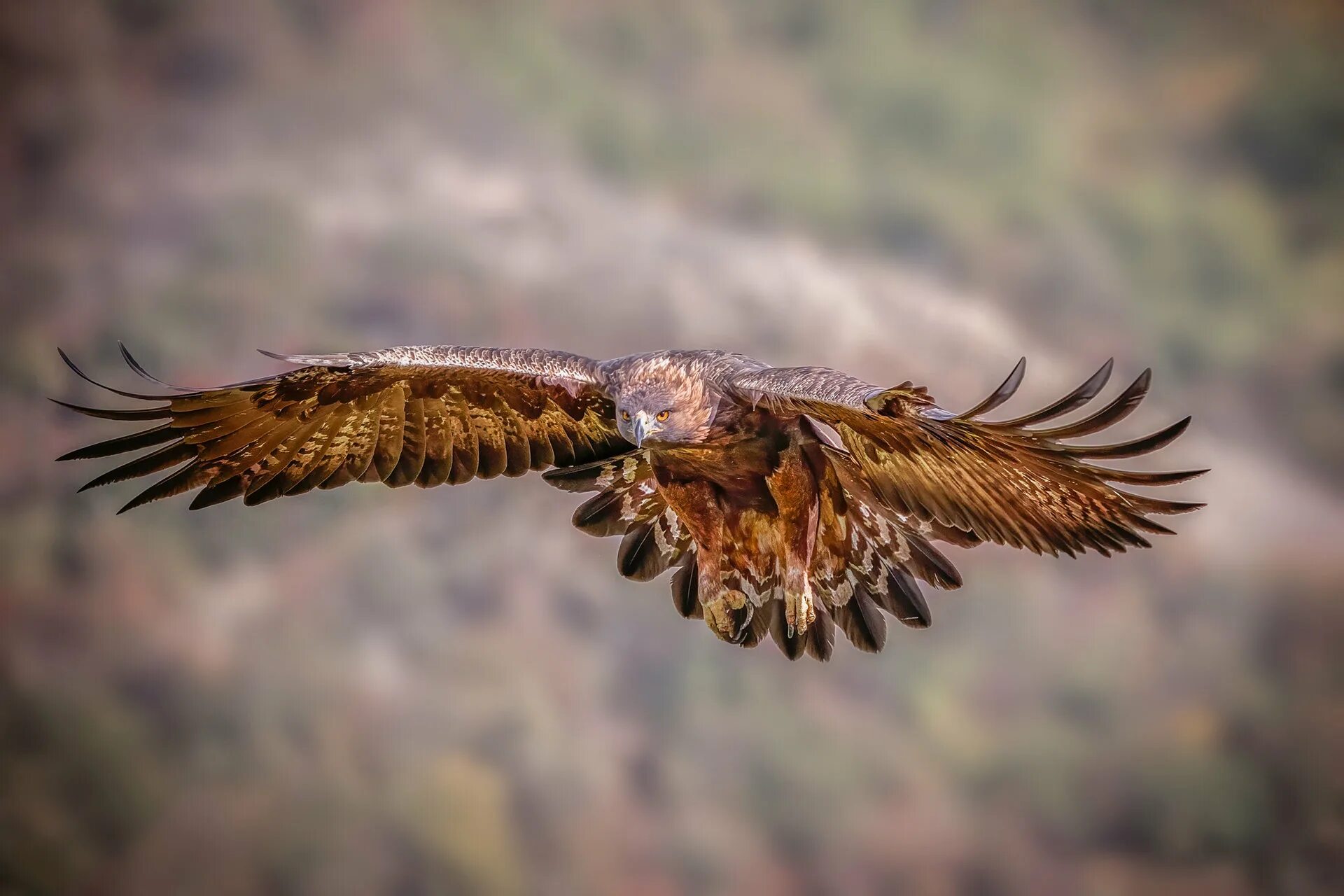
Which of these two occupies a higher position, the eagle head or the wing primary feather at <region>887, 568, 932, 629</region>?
the eagle head

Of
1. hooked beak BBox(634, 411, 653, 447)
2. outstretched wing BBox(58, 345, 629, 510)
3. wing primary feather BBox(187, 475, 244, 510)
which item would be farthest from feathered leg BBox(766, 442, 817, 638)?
wing primary feather BBox(187, 475, 244, 510)

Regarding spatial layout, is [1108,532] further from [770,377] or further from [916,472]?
[770,377]

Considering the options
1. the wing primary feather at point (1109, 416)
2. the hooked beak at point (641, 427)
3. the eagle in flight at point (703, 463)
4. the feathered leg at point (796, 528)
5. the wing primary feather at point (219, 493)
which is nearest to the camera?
the wing primary feather at point (1109, 416)

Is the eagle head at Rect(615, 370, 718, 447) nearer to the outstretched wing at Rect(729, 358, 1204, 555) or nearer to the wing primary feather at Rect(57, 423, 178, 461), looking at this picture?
the outstretched wing at Rect(729, 358, 1204, 555)

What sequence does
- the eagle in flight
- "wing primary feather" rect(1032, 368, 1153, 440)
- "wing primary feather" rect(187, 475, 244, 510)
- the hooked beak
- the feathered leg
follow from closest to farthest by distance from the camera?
1. "wing primary feather" rect(1032, 368, 1153, 440)
2. the eagle in flight
3. the hooked beak
4. the feathered leg
5. "wing primary feather" rect(187, 475, 244, 510)

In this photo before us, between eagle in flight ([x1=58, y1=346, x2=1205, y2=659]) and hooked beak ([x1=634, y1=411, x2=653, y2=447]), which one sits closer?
eagle in flight ([x1=58, y1=346, x2=1205, y2=659])

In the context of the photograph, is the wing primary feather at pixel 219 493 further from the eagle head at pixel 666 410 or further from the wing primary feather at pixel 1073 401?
the wing primary feather at pixel 1073 401

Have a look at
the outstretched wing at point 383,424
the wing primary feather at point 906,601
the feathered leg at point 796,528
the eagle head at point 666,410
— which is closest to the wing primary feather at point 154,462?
the outstretched wing at point 383,424

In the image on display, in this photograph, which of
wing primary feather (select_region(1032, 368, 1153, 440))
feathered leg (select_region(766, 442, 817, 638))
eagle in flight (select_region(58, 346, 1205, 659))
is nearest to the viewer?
wing primary feather (select_region(1032, 368, 1153, 440))
